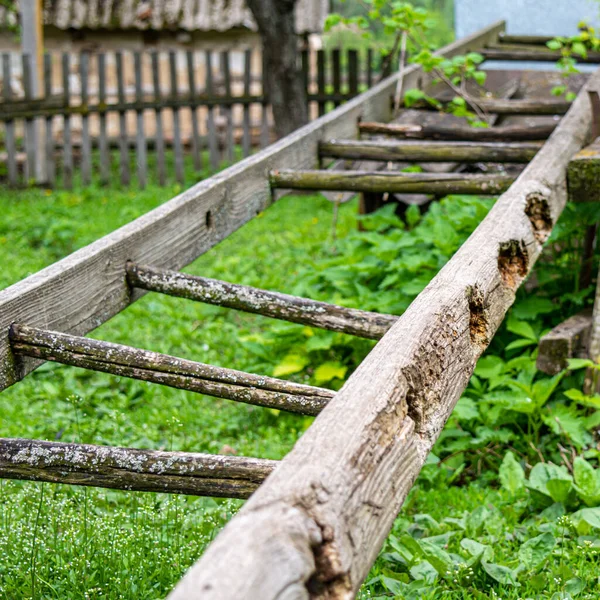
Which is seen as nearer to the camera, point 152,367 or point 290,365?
point 152,367

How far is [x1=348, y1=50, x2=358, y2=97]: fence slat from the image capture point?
29.1ft

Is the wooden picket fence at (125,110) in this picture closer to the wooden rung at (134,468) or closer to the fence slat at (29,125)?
the fence slat at (29,125)

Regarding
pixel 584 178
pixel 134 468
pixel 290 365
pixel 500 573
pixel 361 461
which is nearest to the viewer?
pixel 361 461

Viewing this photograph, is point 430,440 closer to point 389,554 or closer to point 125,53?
point 389,554

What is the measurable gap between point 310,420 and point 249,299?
4.10 feet

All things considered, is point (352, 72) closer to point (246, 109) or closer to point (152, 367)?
point (246, 109)

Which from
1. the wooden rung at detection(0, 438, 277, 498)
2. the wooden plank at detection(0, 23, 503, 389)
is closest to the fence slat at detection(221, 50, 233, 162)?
the wooden plank at detection(0, 23, 503, 389)

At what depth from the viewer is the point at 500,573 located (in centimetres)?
226

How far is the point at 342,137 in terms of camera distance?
4363mm

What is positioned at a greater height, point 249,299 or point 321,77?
point 321,77

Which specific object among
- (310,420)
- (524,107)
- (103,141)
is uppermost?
(524,107)

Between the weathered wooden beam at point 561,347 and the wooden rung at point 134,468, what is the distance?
1807 mm

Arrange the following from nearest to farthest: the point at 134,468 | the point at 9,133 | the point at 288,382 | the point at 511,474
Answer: the point at 134,468, the point at 288,382, the point at 511,474, the point at 9,133

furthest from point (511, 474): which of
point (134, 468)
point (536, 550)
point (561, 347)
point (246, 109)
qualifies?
point (246, 109)
